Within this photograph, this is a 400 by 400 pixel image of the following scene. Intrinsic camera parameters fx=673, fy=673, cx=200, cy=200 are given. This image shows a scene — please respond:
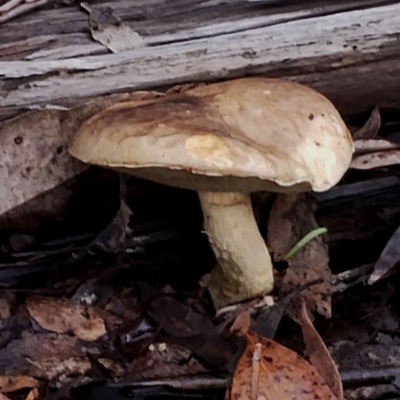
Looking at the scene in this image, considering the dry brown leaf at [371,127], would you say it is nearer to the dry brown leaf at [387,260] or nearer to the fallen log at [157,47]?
the fallen log at [157,47]

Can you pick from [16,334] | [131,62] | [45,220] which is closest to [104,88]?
[131,62]

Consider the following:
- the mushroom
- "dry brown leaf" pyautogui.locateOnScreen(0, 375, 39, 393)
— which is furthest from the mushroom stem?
"dry brown leaf" pyautogui.locateOnScreen(0, 375, 39, 393)

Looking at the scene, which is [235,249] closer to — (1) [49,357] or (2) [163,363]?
(2) [163,363]

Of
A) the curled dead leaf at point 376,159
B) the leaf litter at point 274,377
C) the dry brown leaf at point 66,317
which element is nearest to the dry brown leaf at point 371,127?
the curled dead leaf at point 376,159

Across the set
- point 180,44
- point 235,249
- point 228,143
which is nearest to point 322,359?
point 235,249

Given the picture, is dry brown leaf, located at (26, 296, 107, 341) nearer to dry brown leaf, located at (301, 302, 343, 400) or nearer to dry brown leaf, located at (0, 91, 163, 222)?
dry brown leaf, located at (0, 91, 163, 222)
